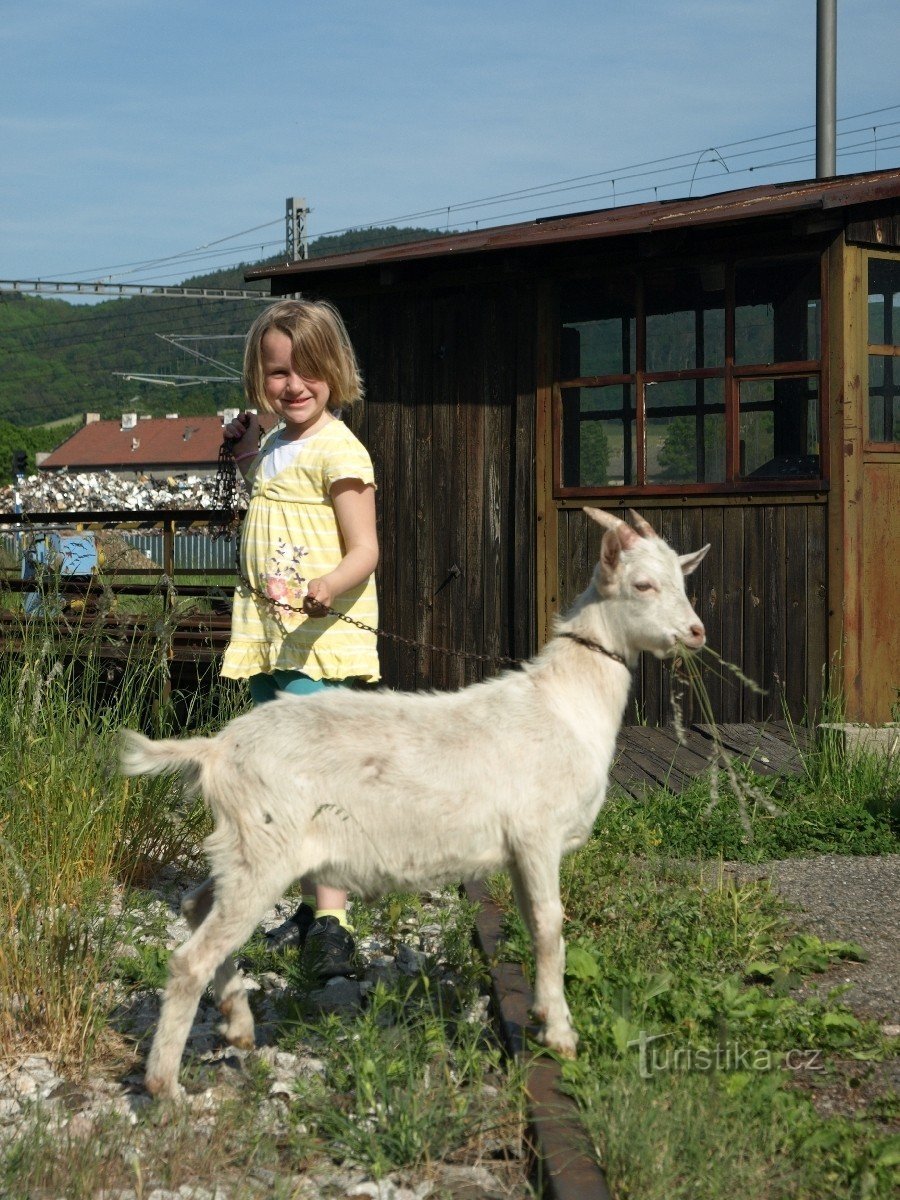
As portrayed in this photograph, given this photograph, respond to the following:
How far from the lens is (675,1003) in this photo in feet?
12.4

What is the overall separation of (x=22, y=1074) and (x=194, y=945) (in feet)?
2.76

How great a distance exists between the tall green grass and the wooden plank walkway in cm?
242

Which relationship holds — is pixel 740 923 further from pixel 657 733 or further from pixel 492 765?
pixel 657 733

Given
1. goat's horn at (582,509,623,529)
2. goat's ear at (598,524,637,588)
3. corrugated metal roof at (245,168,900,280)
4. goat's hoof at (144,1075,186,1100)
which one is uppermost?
corrugated metal roof at (245,168,900,280)

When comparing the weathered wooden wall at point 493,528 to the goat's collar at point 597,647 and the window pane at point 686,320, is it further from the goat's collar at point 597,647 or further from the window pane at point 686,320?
the goat's collar at point 597,647

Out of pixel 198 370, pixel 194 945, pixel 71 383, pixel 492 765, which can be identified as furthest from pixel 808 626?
pixel 198 370

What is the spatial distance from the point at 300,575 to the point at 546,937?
1521mm

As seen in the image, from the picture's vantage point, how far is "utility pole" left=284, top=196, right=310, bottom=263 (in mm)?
36750

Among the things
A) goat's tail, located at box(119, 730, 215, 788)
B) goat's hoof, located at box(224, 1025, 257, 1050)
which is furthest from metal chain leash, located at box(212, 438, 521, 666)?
goat's hoof, located at box(224, 1025, 257, 1050)

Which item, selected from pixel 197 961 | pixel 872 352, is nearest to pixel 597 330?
pixel 872 352

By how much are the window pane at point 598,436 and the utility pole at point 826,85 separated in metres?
5.35

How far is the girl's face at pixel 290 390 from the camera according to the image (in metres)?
4.27

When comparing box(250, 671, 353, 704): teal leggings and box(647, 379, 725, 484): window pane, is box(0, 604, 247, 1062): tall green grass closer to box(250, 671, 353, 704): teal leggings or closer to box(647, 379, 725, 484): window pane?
box(250, 671, 353, 704): teal leggings

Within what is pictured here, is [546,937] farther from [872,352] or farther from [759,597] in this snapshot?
[872,352]
